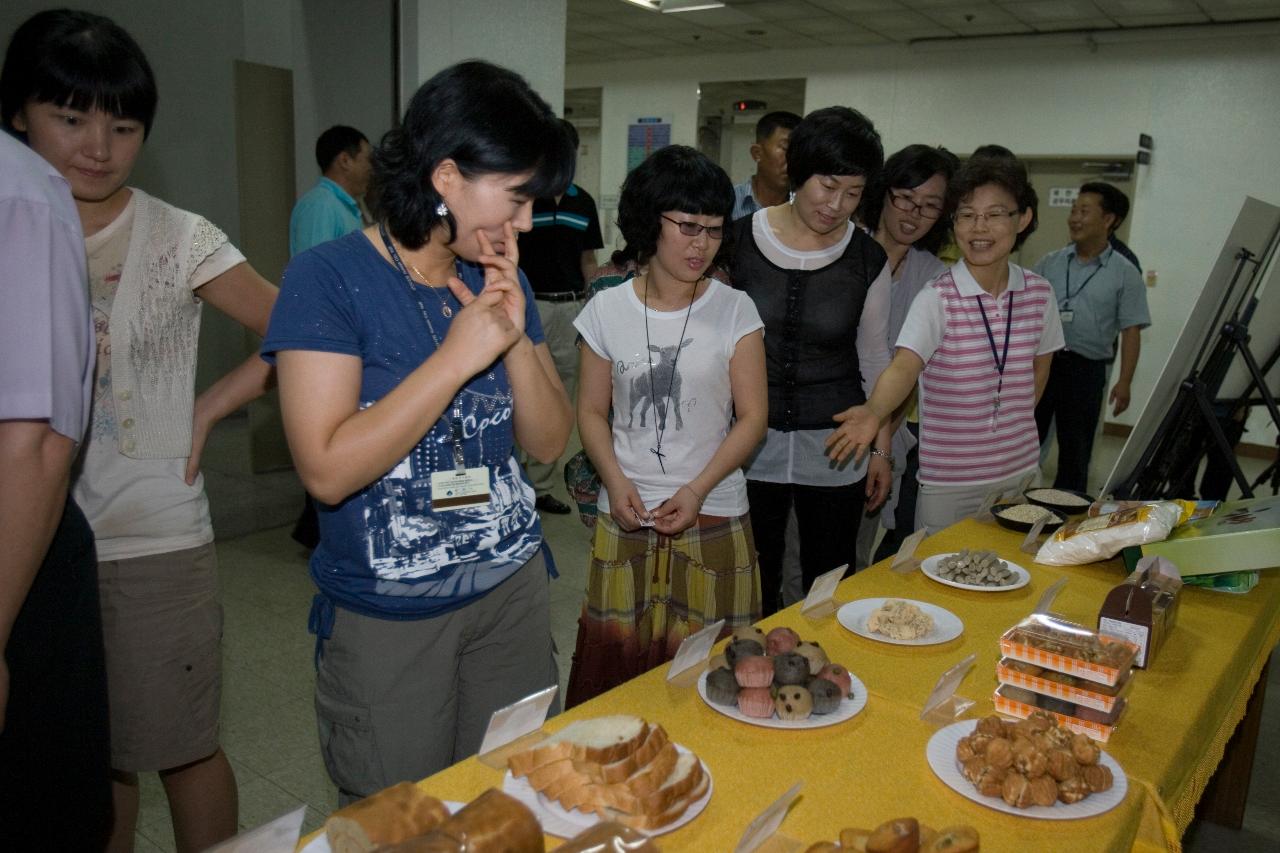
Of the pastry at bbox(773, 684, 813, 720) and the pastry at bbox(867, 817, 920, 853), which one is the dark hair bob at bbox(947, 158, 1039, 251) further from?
the pastry at bbox(867, 817, 920, 853)

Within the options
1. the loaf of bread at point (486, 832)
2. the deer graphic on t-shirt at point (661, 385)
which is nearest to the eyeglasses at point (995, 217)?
the deer graphic on t-shirt at point (661, 385)

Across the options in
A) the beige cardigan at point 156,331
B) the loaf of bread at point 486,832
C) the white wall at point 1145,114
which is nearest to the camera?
the loaf of bread at point 486,832

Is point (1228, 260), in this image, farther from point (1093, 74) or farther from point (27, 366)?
point (1093, 74)

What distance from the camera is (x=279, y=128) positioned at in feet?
14.5

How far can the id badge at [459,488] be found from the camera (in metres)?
1.22

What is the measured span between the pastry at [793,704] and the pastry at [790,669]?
21mm

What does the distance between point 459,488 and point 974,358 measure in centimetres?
137

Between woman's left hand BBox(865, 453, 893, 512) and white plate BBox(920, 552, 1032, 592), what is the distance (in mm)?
530

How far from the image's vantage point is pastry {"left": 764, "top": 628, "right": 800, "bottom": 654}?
1274mm

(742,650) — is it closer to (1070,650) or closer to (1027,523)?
(1070,650)

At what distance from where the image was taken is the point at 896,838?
88 cm

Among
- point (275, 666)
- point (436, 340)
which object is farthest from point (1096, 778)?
point (275, 666)

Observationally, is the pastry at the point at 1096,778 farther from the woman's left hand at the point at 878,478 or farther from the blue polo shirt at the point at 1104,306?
the blue polo shirt at the point at 1104,306

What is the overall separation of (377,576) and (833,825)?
0.62 metres
